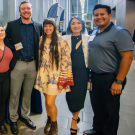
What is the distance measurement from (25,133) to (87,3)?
1774 centimetres

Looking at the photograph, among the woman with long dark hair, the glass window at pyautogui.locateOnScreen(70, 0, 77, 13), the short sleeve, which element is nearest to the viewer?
the short sleeve

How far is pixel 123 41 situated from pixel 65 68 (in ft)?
2.40

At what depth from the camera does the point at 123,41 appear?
135 centimetres

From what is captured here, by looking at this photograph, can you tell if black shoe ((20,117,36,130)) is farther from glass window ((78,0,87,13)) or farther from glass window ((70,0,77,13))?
glass window ((78,0,87,13))

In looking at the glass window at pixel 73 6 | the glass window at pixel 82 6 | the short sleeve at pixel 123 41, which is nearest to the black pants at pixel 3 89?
the short sleeve at pixel 123 41

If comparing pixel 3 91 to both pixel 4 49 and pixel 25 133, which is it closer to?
pixel 4 49

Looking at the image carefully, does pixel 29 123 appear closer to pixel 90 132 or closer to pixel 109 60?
pixel 90 132

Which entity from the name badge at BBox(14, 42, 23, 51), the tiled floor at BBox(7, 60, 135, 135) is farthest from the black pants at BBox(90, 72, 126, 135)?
the name badge at BBox(14, 42, 23, 51)

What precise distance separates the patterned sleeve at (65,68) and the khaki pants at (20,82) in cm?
46

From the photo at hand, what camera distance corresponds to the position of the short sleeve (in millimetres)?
1345

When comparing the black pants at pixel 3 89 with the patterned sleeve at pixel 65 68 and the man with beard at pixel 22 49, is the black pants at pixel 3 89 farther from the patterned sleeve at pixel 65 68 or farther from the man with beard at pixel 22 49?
the patterned sleeve at pixel 65 68

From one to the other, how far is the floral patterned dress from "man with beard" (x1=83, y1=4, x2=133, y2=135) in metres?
0.29

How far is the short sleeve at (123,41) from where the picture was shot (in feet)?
4.41

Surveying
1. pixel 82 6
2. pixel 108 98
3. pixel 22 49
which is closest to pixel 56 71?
pixel 22 49
